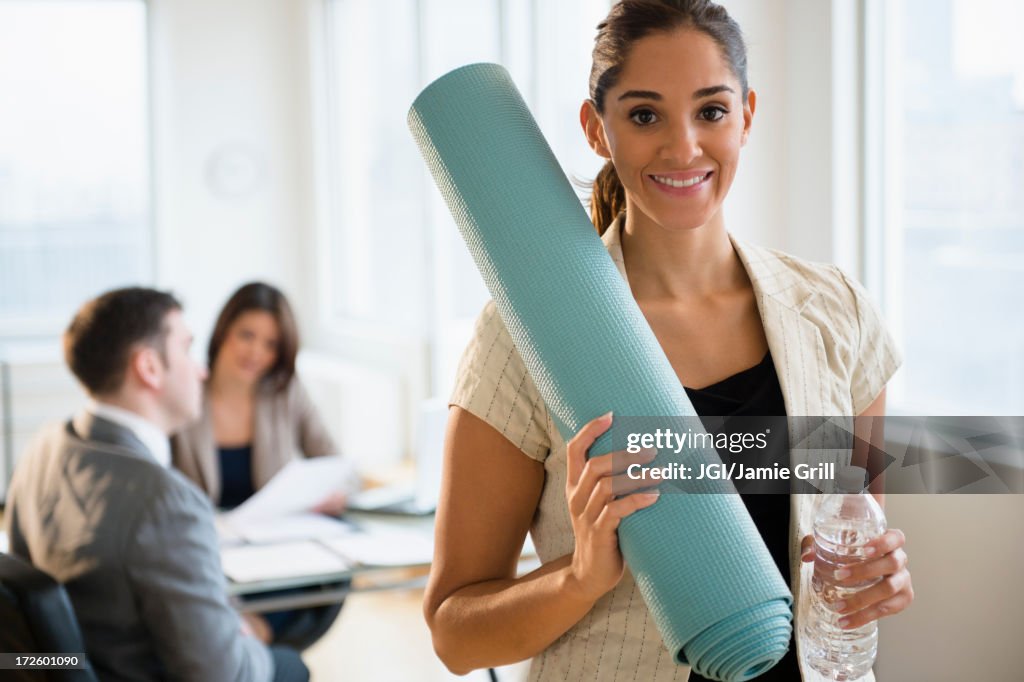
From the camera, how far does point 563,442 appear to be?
1139mm

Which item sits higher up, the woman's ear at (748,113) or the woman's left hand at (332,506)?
the woman's ear at (748,113)

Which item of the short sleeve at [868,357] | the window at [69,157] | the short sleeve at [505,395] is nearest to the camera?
the short sleeve at [505,395]

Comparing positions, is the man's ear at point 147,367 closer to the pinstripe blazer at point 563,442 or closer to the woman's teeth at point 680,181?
the pinstripe blazer at point 563,442

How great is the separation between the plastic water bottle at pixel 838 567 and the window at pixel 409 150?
3106 millimetres

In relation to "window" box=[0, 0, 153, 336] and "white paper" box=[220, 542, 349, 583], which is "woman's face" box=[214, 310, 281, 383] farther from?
"window" box=[0, 0, 153, 336]

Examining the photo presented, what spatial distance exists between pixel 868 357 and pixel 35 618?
142 centimetres

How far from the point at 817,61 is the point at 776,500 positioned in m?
1.80

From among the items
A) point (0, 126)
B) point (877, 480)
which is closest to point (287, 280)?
point (0, 126)

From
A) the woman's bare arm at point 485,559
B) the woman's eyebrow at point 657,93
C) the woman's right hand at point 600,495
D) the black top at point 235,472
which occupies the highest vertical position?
the woman's eyebrow at point 657,93

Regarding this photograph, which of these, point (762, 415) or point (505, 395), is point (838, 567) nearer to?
point (762, 415)

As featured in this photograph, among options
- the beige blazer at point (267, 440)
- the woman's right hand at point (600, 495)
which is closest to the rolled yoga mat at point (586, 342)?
the woman's right hand at point (600, 495)

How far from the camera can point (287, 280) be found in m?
6.92

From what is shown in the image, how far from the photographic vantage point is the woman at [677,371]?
44.0 inches

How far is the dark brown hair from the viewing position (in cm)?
349
